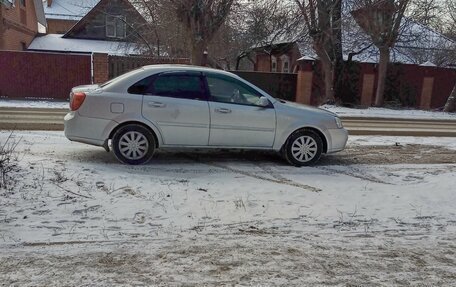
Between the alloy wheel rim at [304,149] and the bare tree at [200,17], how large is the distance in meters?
10.6

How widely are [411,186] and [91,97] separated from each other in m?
4.90

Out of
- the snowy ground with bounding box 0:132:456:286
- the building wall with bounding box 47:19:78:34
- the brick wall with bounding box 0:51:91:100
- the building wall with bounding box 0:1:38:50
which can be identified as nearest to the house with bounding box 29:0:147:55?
the building wall with bounding box 0:1:38:50

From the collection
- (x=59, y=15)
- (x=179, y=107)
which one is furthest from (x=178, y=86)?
(x=59, y=15)

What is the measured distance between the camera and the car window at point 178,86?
6879 millimetres

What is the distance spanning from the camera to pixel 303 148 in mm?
7348

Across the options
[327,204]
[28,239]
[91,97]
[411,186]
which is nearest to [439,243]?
[327,204]

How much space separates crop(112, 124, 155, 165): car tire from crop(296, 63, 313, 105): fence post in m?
16.1

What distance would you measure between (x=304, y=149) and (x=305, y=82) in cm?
1515

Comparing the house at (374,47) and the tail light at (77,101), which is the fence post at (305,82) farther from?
the tail light at (77,101)

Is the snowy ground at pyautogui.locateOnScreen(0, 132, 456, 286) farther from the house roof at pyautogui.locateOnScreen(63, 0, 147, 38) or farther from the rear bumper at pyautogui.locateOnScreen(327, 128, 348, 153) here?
the house roof at pyautogui.locateOnScreen(63, 0, 147, 38)

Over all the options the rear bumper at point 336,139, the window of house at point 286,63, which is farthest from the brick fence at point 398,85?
the rear bumper at point 336,139

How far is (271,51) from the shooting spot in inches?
1226

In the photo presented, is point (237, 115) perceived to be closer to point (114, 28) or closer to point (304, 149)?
point (304, 149)

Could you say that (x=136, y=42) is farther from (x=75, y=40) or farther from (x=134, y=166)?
(x=134, y=166)
